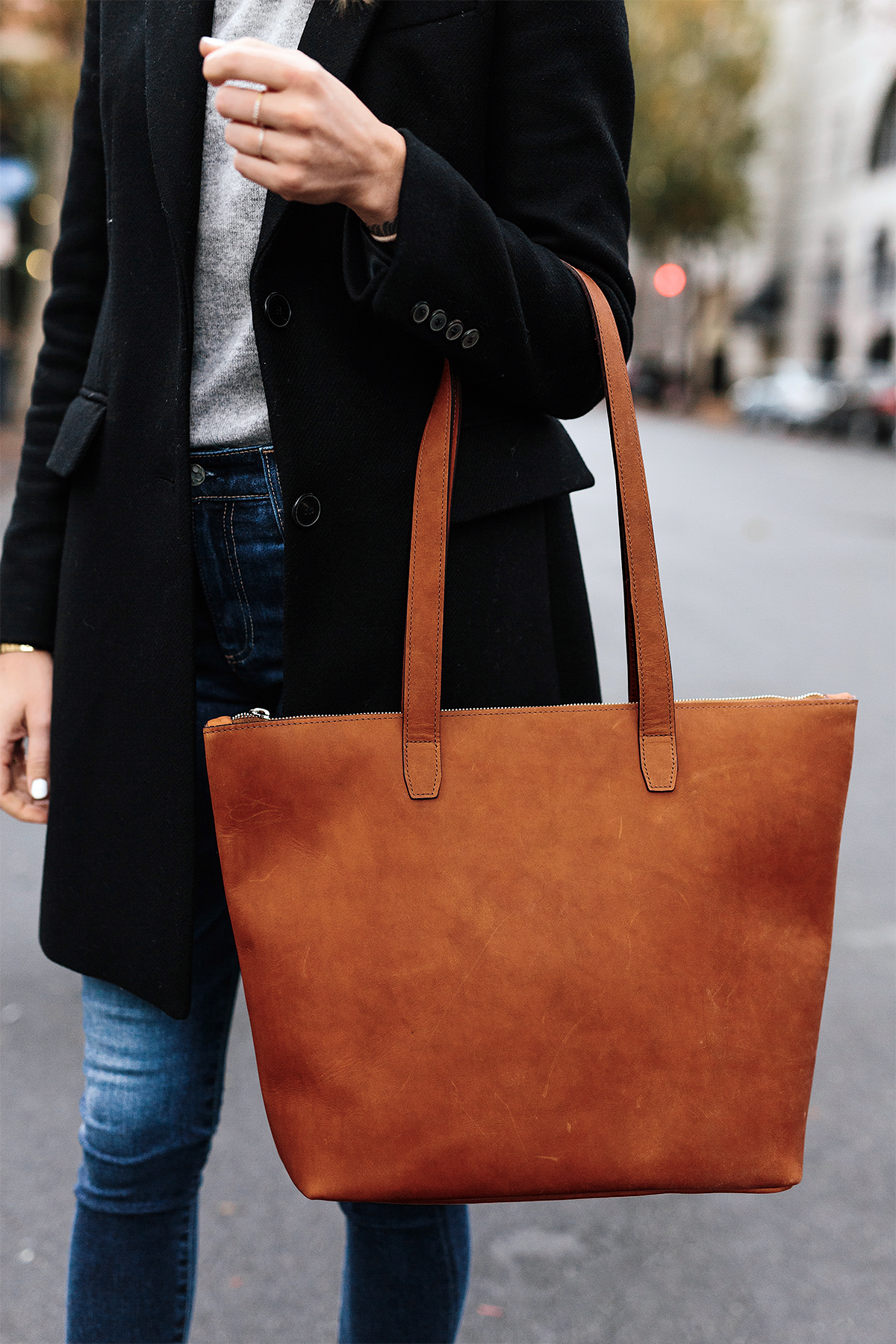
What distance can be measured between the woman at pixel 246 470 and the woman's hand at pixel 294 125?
0.07 ft

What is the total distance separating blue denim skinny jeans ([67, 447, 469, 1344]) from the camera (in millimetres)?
1318

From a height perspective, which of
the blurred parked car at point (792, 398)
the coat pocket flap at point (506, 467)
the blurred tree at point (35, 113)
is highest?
the coat pocket flap at point (506, 467)

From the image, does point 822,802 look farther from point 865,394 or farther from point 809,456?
point 865,394

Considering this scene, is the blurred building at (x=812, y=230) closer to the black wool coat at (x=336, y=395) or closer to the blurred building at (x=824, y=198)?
the blurred building at (x=824, y=198)

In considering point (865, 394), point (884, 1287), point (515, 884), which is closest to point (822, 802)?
point (515, 884)

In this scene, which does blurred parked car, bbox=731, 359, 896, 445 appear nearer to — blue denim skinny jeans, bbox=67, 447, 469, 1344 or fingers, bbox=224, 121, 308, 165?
blue denim skinny jeans, bbox=67, 447, 469, 1344

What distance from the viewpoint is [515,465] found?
1.31m

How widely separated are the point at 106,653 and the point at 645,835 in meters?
0.61

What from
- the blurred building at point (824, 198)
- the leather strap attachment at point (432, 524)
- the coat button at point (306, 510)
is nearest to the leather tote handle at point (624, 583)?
the leather strap attachment at point (432, 524)

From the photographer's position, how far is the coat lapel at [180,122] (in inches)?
48.5

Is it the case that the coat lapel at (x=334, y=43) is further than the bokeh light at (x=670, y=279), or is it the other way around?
the bokeh light at (x=670, y=279)

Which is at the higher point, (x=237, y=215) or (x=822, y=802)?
(x=237, y=215)

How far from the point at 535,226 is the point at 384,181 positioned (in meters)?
0.24

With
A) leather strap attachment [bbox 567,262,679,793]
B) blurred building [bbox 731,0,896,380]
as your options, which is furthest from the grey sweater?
blurred building [bbox 731,0,896,380]
